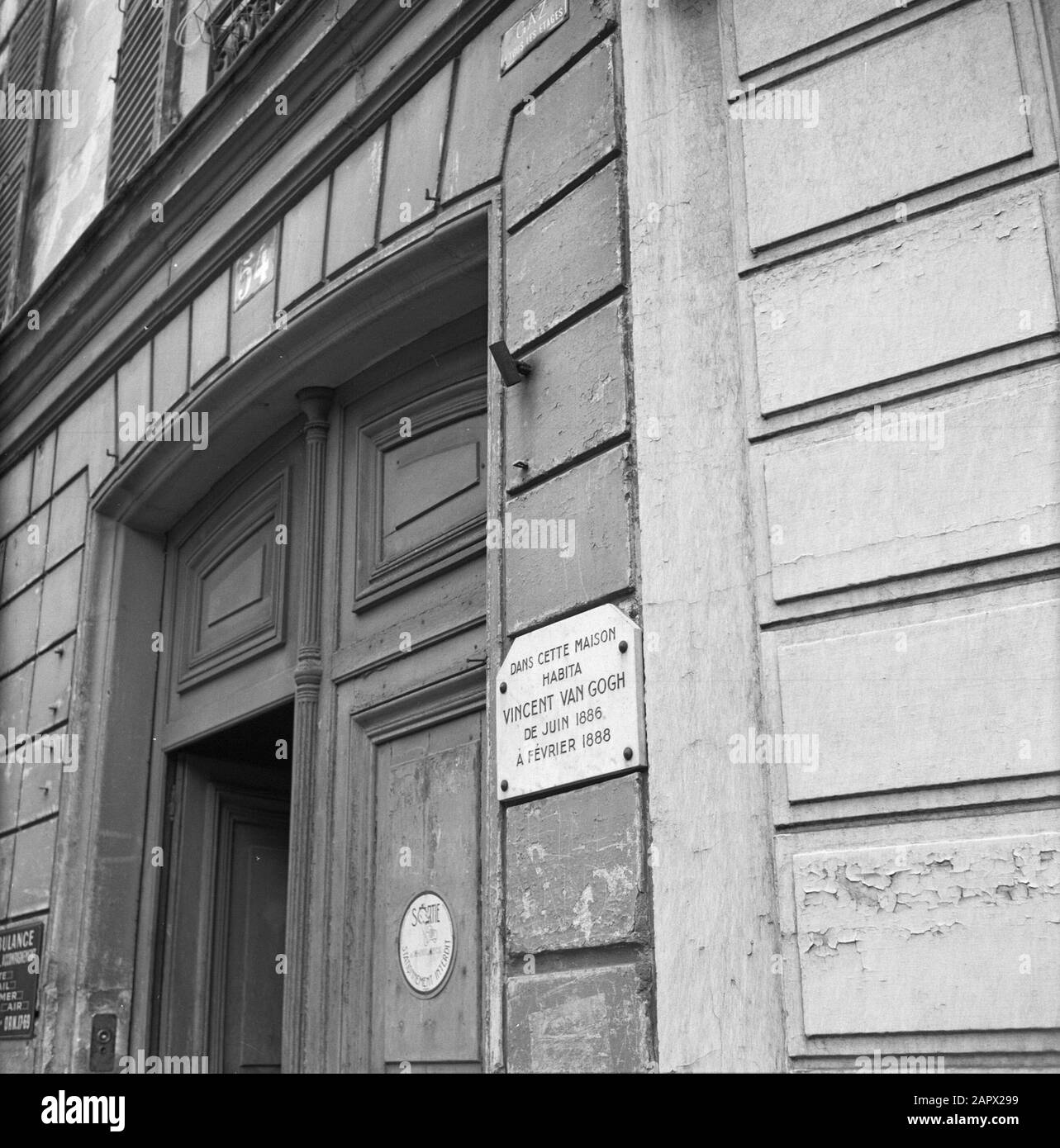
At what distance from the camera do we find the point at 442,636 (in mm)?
5719

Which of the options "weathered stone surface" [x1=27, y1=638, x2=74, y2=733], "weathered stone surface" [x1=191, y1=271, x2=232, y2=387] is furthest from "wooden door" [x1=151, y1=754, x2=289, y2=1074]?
"weathered stone surface" [x1=191, y1=271, x2=232, y2=387]

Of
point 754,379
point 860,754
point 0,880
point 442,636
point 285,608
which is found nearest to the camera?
point 860,754

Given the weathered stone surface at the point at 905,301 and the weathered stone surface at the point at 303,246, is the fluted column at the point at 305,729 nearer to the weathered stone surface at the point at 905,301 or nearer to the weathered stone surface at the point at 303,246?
the weathered stone surface at the point at 303,246

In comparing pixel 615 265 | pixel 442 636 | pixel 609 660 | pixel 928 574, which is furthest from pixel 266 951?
pixel 928 574

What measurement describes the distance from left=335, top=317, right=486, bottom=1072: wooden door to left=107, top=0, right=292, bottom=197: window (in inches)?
110

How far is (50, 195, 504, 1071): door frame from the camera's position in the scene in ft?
19.2

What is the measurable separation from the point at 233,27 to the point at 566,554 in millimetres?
5051

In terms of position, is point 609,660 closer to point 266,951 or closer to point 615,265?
point 615,265

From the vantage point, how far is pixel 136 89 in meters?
9.23

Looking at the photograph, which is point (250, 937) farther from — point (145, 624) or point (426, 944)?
point (426, 944)

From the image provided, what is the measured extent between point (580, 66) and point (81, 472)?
4.63 m

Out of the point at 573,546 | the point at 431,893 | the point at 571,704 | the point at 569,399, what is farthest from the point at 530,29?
the point at 431,893

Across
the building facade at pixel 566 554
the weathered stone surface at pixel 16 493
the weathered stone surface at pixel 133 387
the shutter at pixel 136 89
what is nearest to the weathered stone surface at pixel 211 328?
the building facade at pixel 566 554

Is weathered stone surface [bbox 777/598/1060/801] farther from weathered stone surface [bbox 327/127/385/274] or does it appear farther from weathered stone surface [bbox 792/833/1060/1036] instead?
weathered stone surface [bbox 327/127/385/274]
